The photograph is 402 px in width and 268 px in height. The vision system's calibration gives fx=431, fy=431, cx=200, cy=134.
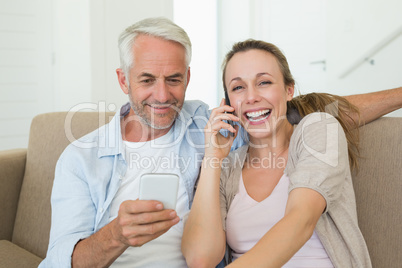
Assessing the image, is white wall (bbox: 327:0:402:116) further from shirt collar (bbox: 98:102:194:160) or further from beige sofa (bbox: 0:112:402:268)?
shirt collar (bbox: 98:102:194:160)

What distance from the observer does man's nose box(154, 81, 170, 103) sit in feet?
4.75

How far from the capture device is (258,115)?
140cm

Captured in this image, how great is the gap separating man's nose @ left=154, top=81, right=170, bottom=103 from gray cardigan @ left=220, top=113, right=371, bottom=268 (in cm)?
45

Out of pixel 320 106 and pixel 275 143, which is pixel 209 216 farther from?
pixel 320 106

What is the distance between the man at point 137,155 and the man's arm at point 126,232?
0.07ft

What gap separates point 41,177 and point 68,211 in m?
0.51

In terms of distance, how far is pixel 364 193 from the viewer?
143cm

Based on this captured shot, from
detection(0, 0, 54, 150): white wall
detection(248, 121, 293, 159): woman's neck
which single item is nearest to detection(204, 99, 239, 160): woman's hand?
detection(248, 121, 293, 159): woman's neck

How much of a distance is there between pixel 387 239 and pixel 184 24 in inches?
146

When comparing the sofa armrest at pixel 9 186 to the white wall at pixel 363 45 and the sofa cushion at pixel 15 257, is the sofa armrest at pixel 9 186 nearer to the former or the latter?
the sofa cushion at pixel 15 257

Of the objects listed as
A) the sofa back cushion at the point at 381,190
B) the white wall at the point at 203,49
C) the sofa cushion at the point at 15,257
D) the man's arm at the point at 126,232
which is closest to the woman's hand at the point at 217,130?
the man's arm at the point at 126,232

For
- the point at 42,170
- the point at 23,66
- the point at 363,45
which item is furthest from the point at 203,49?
the point at 42,170

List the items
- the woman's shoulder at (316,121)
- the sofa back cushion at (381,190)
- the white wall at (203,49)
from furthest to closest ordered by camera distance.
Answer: the white wall at (203,49), the sofa back cushion at (381,190), the woman's shoulder at (316,121)

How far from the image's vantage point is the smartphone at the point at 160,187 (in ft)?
3.30
